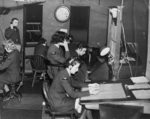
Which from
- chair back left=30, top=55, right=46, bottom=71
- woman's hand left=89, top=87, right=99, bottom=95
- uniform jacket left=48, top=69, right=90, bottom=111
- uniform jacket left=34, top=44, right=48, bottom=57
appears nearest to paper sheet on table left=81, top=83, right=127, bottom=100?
woman's hand left=89, top=87, right=99, bottom=95

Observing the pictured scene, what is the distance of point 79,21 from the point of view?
267 inches

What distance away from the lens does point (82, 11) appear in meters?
6.77

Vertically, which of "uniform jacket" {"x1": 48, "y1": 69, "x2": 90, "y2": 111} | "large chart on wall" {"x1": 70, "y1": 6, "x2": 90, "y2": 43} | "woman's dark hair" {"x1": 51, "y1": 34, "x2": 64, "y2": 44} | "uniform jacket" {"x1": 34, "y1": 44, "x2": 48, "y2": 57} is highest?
"large chart on wall" {"x1": 70, "y1": 6, "x2": 90, "y2": 43}

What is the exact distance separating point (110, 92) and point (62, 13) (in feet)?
12.5

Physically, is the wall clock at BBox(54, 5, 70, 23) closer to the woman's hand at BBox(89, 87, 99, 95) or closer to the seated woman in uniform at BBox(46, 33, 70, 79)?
the seated woman in uniform at BBox(46, 33, 70, 79)

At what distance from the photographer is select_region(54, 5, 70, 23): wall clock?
667 cm

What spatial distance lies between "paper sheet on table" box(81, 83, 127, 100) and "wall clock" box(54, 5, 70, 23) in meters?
3.54

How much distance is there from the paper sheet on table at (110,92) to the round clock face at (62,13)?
3541 mm

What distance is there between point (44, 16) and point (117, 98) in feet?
13.4

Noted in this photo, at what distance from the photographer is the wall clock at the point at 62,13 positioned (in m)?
6.67

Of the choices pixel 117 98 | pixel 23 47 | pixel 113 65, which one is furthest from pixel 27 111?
pixel 23 47

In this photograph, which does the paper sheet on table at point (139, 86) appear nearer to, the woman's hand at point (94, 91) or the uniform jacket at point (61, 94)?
the woman's hand at point (94, 91)

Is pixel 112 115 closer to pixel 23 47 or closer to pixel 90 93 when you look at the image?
pixel 90 93

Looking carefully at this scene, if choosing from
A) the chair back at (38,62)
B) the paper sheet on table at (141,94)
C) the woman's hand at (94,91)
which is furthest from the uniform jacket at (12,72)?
the paper sheet on table at (141,94)
